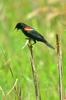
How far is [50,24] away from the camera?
935 cm

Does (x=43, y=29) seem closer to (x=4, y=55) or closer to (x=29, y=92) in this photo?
(x=29, y=92)

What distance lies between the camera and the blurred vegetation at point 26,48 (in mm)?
5647

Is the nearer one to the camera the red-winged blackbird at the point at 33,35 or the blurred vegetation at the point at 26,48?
the red-winged blackbird at the point at 33,35

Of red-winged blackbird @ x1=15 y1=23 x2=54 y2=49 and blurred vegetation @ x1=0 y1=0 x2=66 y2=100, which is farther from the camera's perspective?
blurred vegetation @ x1=0 y1=0 x2=66 y2=100

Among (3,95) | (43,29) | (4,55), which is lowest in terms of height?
(43,29)

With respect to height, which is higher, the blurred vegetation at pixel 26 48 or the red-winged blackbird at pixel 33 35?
the red-winged blackbird at pixel 33 35

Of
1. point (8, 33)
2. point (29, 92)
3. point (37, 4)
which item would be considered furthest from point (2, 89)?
point (37, 4)

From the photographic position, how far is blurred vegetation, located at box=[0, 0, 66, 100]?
5.65 meters

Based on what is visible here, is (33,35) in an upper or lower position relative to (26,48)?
upper

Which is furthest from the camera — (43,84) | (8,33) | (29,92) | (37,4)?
(37,4)

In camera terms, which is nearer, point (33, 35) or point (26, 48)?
point (33, 35)

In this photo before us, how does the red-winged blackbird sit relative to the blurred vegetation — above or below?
above

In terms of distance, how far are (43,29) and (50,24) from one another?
0.26 m

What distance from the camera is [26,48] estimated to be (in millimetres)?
6168
